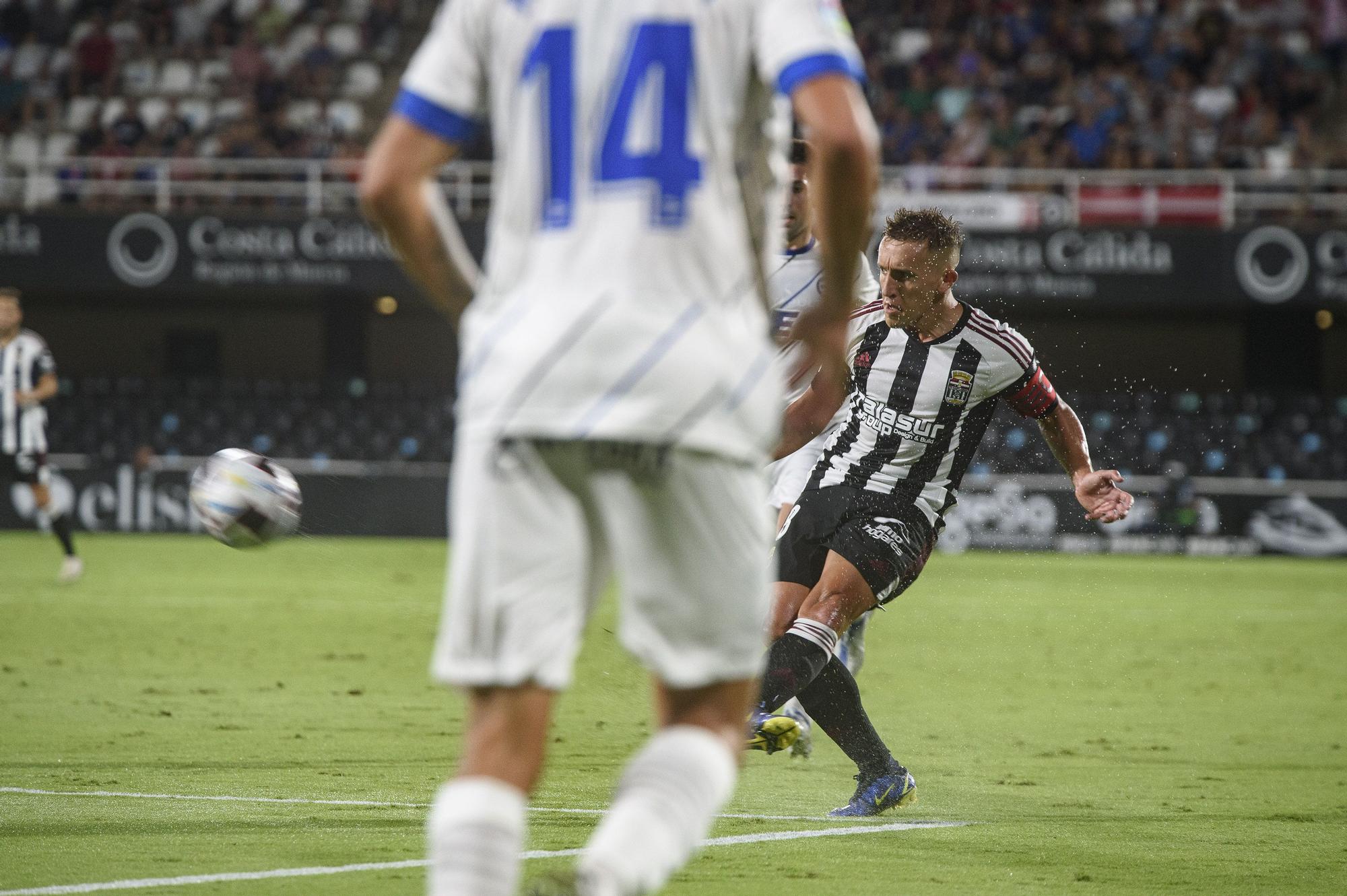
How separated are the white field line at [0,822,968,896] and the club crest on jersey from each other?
62.3 inches

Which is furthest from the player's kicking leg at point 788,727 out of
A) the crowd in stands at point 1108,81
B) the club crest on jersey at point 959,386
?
the crowd in stands at point 1108,81

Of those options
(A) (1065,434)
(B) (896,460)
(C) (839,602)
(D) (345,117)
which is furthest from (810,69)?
(D) (345,117)

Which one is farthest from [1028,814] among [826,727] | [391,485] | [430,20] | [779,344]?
[430,20]

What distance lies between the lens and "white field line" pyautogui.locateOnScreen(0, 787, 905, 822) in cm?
533

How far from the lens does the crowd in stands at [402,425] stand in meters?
22.9

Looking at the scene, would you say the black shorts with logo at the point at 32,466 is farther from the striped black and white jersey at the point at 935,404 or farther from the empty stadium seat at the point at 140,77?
the striped black and white jersey at the point at 935,404

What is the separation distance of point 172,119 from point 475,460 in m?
22.7

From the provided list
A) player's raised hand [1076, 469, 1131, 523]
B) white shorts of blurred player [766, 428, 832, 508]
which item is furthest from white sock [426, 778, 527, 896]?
white shorts of blurred player [766, 428, 832, 508]

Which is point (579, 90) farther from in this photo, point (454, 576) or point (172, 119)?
point (172, 119)

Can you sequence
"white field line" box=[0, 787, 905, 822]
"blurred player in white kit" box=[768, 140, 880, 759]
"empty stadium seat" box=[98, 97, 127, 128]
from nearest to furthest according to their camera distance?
"white field line" box=[0, 787, 905, 822] → "blurred player in white kit" box=[768, 140, 880, 759] → "empty stadium seat" box=[98, 97, 127, 128]

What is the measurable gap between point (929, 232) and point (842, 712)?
5.19ft

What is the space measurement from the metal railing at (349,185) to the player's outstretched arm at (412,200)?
18.1 metres

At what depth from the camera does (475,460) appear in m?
2.65

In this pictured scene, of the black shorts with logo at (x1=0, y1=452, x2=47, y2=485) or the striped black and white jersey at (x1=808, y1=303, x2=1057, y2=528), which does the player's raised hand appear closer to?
the striped black and white jersey at (x1=808, y1=303, x2=1057, y2=528)
